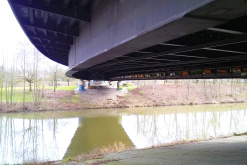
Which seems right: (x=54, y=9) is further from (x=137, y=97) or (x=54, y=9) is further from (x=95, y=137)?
(x=137, y=97)

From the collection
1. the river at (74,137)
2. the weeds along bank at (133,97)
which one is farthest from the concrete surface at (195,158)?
the weeds along bank at (133,97)

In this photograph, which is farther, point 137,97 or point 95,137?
point 137,97

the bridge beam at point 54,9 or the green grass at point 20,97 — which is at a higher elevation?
the bridge beam at point 54,9

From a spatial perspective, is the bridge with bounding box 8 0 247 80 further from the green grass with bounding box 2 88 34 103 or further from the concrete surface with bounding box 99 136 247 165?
the green grass with bounding box 2 88 34 103

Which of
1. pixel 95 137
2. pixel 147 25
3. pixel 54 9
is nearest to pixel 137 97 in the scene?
pixel 95 137

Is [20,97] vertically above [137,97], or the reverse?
[20,97]

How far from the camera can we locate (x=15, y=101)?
4119cm

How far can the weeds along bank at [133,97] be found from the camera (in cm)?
4081

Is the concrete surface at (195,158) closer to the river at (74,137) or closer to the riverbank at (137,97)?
the river at (74,137)

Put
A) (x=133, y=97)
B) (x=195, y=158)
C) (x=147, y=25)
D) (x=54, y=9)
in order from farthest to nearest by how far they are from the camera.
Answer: (x=133, y=97) → (x=195, y=158) → (x=54, y=9) → (x=147, y=25)

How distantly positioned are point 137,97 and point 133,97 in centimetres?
105

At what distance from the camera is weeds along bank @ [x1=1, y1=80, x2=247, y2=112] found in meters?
40.8

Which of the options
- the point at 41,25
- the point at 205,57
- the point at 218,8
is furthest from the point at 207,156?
the point at 41,25

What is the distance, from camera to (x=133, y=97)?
51781 millimetres
